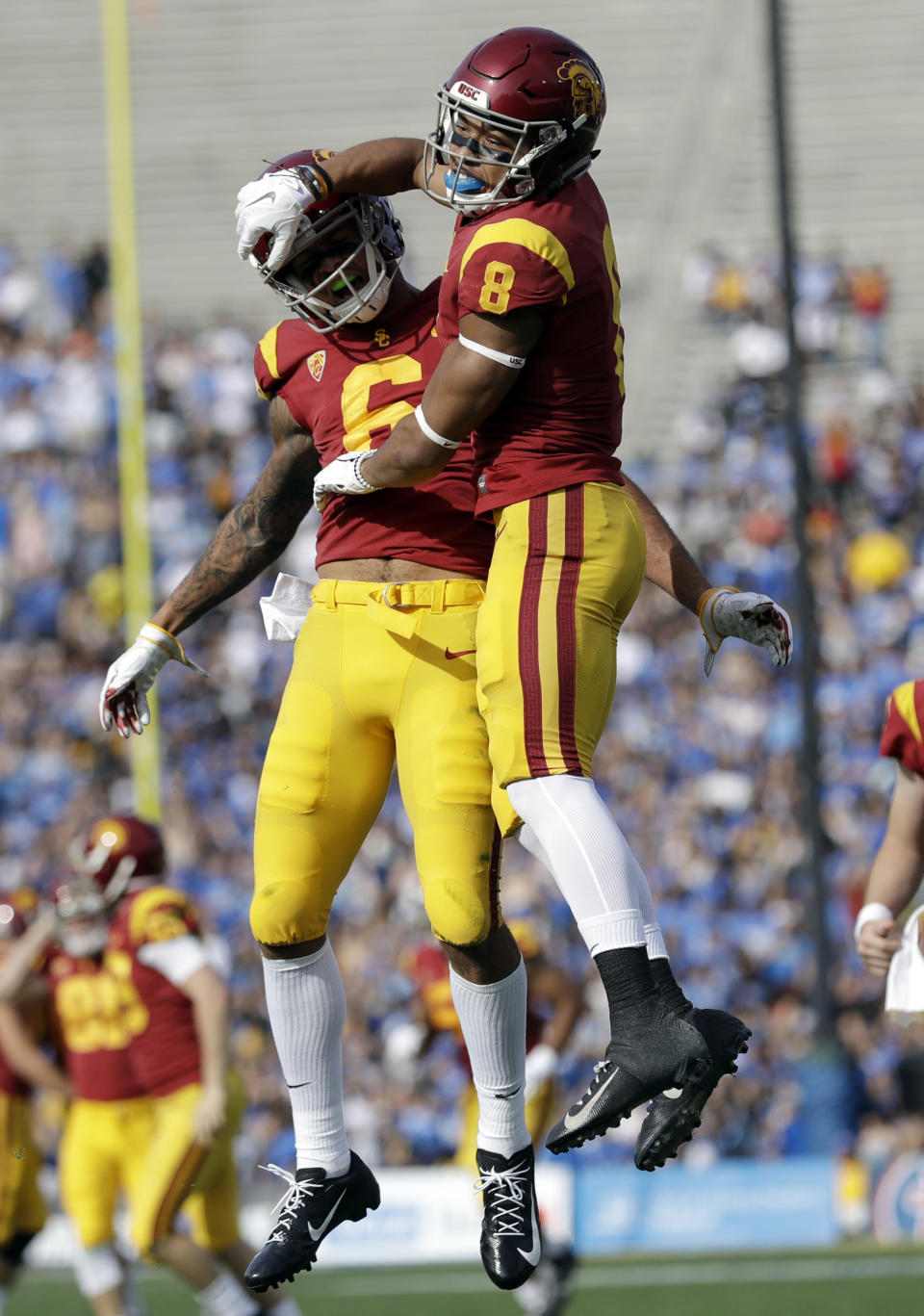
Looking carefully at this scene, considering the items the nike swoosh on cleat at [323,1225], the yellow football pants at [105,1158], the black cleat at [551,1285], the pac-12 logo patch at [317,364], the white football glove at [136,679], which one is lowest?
the black cleat at [551,1285]

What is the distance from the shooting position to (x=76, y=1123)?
8383mm

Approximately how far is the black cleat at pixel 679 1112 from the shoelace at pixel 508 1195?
0.54 m

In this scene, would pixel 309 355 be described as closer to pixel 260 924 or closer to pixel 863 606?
pixel 260 924

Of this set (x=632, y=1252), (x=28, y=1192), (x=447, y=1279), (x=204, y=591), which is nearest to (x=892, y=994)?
(x=204, y=591)

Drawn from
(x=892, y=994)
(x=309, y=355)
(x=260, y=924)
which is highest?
(x=309, y=355)

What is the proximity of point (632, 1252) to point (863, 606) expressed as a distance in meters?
5.48

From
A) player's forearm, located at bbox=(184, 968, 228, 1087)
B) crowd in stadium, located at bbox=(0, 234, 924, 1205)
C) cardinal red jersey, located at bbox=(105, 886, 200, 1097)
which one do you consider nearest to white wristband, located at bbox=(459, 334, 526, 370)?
player's forearm, located at bbox=(184, 968, 228, 1087)

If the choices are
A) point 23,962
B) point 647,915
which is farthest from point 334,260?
point 23,962

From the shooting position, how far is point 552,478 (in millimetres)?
4203

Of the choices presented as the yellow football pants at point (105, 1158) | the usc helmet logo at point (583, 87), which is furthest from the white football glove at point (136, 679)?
the yellow football pants at point (105, 1158)

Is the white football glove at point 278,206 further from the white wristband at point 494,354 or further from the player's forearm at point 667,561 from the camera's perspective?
the player's forearm at point 667,561

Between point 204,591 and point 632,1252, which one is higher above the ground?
point 204,591

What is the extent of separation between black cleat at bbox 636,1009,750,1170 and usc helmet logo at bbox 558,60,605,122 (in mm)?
1869

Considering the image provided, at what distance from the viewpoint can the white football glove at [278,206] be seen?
450cm
